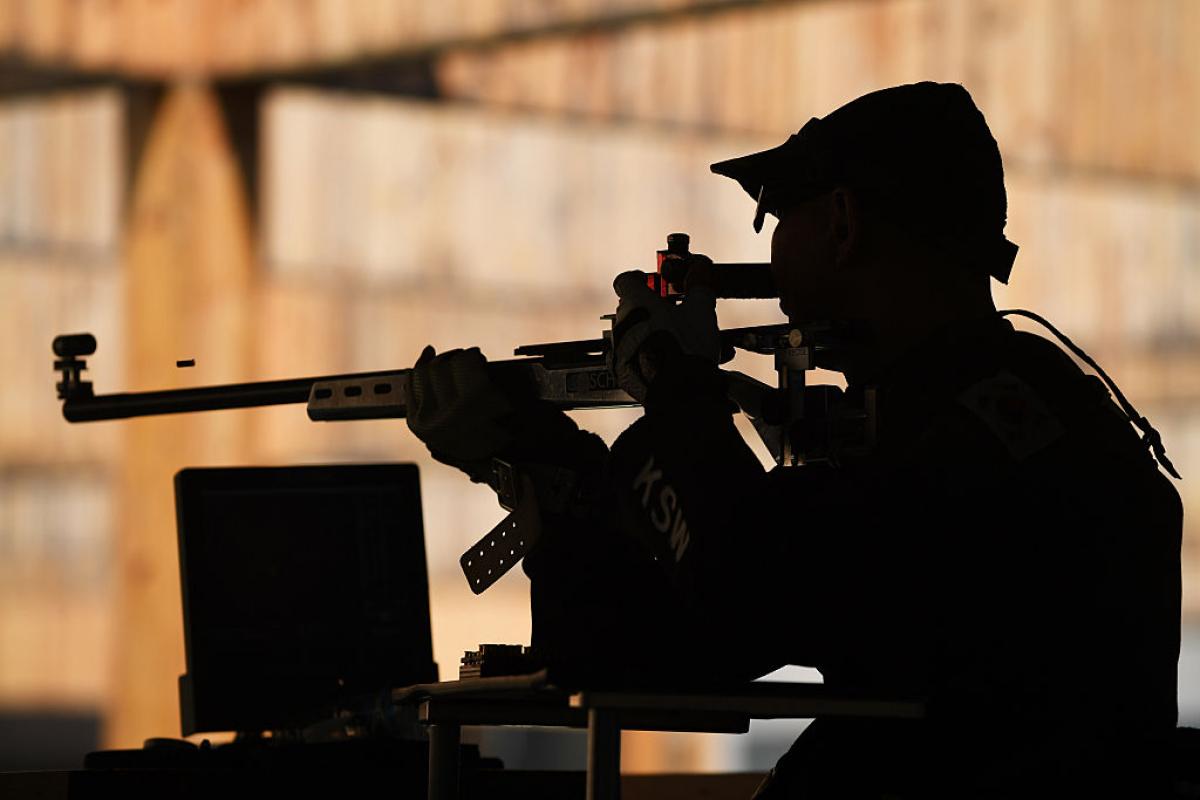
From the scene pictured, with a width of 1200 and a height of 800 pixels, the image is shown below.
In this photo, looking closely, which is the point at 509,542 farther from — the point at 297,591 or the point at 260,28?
the point at 260,28

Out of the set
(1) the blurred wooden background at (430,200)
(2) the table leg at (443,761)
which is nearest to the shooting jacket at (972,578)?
(2) the table leg at (443,761)

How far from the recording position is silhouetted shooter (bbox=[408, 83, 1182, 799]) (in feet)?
5.72

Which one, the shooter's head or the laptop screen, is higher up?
the shooter's head

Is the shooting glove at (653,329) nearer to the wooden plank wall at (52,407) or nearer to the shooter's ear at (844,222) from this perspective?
the shooter's ear at (844,222)

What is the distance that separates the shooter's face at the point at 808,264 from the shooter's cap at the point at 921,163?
34 mm

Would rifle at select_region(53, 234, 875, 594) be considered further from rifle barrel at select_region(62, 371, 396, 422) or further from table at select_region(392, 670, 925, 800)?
table at select_region(392, 670, 925, 800)

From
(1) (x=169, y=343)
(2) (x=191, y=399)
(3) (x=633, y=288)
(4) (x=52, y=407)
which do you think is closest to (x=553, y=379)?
(3) (x=633, y=288)

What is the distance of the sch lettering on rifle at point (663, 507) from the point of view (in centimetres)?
181

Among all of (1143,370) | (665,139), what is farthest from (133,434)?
(1143,370)

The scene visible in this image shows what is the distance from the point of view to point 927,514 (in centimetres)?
176

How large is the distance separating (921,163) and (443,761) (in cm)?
83

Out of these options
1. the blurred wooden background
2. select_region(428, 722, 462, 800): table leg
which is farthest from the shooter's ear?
the blurred wooden background

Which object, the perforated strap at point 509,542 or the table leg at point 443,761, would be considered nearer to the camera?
the table leg at point 443,761

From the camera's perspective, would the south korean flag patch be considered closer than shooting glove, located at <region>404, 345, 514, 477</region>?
Yes
